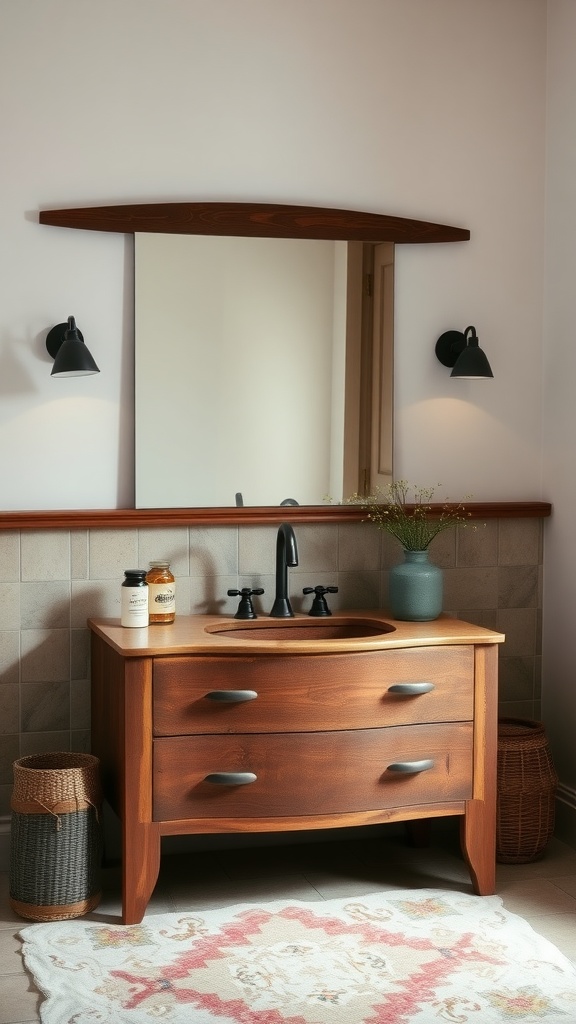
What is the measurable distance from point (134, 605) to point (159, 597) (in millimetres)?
97

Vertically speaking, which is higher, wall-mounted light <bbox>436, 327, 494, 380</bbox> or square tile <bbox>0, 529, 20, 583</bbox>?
wall-mounted light <bbox>436, 327, 494, 380</bbox>

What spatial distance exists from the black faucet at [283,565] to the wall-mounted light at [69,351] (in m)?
0.66

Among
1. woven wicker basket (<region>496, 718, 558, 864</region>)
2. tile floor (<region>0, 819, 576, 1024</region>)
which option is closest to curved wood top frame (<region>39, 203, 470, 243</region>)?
woven wicker basket (<region>496, 718, 558, 864</region>)

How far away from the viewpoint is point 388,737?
2.70 m

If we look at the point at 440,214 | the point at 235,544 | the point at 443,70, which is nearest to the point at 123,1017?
the point at 235,544

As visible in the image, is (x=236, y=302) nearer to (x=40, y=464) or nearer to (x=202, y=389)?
(x=202, y=389)

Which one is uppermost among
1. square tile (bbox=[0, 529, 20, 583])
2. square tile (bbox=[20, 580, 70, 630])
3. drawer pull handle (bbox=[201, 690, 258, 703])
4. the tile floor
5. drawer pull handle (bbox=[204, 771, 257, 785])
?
square tile (bbox=[0, 529, 20, 583])

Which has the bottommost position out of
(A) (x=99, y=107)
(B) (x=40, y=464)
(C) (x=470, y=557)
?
(C) (x=470, y=557)

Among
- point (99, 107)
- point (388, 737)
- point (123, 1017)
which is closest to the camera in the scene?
point (123, 1017)

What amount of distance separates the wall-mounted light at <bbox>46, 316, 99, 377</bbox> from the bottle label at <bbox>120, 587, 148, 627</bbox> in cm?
58

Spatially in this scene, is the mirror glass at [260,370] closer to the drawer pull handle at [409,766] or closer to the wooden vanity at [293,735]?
the wooden vanity at [293,735]

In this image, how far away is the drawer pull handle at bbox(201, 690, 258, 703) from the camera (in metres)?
2.58

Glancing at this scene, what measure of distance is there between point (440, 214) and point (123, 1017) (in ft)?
7.63

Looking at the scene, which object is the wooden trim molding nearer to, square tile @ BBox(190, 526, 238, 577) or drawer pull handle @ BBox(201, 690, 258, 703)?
square tile @ BBox(190, 526, 238, 577)
